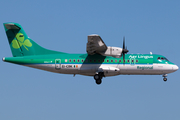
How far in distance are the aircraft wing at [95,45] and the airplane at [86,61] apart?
0.23 metres

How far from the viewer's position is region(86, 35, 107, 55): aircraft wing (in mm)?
34438

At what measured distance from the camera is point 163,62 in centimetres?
3869

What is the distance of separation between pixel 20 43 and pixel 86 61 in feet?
26.1

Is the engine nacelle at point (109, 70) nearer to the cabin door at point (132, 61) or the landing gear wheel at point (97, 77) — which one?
the landing gear wheel at point (97, 77)

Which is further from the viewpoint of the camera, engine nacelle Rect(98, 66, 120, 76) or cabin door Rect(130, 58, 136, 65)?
cabin door Rect(130, 58, 136, 65)

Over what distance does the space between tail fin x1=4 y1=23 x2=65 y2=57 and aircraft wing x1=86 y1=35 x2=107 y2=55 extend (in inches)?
181

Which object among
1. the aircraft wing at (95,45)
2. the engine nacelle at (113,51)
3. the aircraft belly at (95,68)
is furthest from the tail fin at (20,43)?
the engine nacelle at (113,51)

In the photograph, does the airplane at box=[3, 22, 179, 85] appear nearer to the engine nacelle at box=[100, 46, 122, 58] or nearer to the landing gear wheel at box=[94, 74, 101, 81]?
the landing gear wheel at box=[94, 74, 101, 81]

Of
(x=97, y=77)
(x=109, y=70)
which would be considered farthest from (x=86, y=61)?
(x=109, y=70)

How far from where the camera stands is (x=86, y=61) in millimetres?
37938

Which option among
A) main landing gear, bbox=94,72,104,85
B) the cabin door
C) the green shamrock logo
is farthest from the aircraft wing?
the green shamrock logo

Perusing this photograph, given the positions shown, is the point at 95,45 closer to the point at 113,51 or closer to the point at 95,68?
the point at 113,51

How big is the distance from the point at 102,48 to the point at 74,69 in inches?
166

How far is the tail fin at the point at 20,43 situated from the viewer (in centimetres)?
3834
